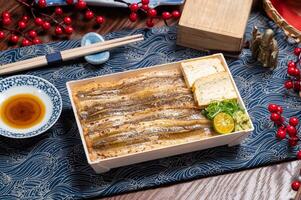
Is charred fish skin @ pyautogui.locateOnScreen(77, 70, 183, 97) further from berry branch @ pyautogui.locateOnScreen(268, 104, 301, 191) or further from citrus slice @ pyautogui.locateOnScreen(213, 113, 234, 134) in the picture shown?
berry branch @ pyautogui.locateOnScreen(268, 104, 301, 191)

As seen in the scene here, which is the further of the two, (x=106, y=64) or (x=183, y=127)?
(x=106, y=64)

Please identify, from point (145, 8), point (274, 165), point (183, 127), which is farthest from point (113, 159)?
point (145, 8)

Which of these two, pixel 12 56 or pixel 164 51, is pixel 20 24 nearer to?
pixel 12 56

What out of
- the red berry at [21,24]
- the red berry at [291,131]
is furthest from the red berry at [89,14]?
the red berry at [291,131]

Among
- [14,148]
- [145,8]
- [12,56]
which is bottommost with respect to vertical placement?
[14,148]

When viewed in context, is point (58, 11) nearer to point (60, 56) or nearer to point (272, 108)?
point (60, 56)

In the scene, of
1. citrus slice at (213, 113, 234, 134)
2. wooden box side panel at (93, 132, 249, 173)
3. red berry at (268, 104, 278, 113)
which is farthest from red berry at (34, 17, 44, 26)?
red berry at (268, 104, 278, 113)

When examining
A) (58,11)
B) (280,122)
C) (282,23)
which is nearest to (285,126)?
(280,122)
